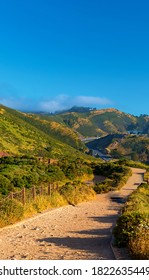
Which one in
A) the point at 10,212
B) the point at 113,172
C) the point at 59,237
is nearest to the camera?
the point at 59,237

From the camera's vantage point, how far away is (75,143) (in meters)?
146

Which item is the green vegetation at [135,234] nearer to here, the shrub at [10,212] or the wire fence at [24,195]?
the shrub at [10,212]

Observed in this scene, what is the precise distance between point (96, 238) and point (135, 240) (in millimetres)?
3282

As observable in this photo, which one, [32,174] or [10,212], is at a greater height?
[32,174]

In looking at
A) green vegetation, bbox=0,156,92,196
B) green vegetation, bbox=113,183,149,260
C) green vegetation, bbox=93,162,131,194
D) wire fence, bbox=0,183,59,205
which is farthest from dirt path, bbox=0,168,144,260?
green vegetation, bbox=93,162,131,194

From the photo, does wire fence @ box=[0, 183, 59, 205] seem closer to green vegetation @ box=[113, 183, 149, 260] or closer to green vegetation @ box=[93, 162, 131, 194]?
green vegetation @ box=[113, 183, 149, 260]

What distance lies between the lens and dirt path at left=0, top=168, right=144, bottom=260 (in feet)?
30.7

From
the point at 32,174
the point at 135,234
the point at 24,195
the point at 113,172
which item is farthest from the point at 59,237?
the point at 113,172

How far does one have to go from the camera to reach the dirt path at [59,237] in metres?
9.36

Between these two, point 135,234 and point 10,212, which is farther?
point 10,212

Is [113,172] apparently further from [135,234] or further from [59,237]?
[135,234]

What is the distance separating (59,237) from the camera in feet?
38.7
